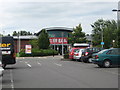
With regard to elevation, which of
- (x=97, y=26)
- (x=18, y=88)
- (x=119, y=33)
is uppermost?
(x=97, y=26)

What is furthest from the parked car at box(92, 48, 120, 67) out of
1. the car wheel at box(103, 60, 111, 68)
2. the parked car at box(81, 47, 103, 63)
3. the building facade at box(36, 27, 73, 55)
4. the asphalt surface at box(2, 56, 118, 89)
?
the building facade at box(36, 27, 73, 55)

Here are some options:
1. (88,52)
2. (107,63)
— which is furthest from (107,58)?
(88,52)

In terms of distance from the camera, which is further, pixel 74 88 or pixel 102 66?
pixel 102 66

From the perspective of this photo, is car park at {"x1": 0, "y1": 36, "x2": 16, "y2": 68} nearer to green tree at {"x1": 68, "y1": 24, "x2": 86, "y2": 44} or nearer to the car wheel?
the car wheel

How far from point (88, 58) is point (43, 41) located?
51.1m

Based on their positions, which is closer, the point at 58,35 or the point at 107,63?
the point at 107,63

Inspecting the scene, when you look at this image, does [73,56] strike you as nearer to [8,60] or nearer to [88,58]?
[88,58]

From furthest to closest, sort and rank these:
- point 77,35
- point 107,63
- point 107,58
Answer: point 77,35, point 107,63, point 107,58

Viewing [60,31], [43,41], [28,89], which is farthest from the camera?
[60,31]

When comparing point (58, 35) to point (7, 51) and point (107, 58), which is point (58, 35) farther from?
point (107, 58)

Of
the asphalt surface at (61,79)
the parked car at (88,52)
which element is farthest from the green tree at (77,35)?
the asphalt surface at (61,79)

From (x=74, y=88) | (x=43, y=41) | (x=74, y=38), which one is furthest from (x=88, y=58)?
(x=43, y=41)

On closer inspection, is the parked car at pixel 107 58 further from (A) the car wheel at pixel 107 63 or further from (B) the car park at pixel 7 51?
(B) the car park at pixel 7 51

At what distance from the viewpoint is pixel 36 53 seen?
Answer: 6581 cm
